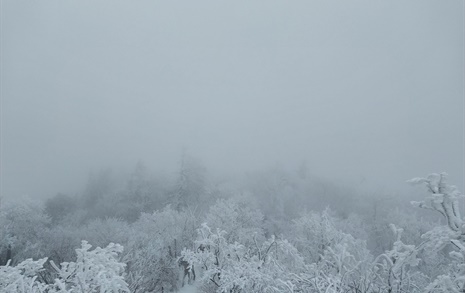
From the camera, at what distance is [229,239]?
25719 mm

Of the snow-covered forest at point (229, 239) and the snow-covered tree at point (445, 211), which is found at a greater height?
the snow-covered tree at point (445, 211)

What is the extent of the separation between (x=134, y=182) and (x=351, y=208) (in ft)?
133

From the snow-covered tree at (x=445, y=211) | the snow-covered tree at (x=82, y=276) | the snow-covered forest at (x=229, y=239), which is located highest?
the snow-covered tree at (x=445, y=211)

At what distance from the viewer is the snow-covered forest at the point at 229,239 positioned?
7.46 metres

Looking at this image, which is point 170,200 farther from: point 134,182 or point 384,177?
point 384,177

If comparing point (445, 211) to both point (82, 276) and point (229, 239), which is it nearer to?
point (82, 276)

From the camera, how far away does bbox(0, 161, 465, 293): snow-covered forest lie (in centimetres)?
746

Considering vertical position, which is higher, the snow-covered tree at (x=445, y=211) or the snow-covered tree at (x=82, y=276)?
the snow-covered tree at (x=445, y=211)

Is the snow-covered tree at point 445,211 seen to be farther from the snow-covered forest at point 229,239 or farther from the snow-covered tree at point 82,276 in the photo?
the snow-covered tree at point 82,276

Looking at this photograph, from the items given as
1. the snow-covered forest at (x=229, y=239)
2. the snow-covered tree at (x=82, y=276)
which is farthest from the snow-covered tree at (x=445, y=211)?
the snow-covered tree at (x=82, y=276)

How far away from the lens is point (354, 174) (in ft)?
255

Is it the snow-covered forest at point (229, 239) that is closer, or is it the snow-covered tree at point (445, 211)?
the snow-covered tree at point (445, 211)

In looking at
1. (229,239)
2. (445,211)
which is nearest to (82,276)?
(445,211)

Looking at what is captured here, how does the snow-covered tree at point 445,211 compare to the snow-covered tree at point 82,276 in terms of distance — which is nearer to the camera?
the snow-covered tree at point 445,211
